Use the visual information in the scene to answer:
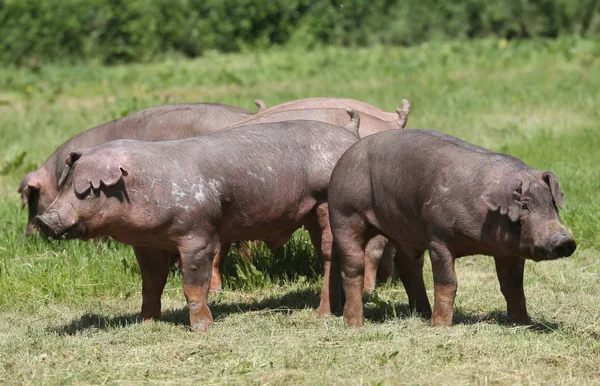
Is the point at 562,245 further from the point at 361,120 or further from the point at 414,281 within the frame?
the point at 361,120

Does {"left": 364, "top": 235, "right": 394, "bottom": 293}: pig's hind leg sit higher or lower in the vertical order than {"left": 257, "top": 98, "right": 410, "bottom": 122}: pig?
lower

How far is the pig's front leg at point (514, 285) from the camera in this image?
23.0 ft

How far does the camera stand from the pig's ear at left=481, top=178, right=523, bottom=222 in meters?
6.42

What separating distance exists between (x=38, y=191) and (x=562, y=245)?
631 cm

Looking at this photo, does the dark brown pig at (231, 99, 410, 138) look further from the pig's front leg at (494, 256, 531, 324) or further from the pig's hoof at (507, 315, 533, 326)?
the pig's hoof at (507, 315, 533, 326)

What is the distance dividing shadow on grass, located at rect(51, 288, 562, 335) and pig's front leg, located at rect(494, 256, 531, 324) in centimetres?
8

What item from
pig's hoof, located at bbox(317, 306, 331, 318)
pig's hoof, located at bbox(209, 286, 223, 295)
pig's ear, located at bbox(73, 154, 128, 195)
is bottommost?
pig's hoof, located at bbox(209, 286, 223, 295)

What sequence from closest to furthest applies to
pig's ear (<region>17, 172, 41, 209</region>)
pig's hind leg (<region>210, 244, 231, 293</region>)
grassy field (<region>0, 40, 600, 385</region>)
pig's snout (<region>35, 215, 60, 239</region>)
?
grassy field (<region>0, 40, 600, 385</region>) → pig's snout (<region>35, 215, 60, 239</region>) → pig's hind leg (<region>210, 244, 231, 293</region>) → pig's ear (<region>17, 172, 41, 209</region>)

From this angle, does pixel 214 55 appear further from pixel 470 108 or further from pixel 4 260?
pixel 4 260

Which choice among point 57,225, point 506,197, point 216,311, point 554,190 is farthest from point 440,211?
point 57,225

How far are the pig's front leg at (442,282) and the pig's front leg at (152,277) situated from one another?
80.0 inches

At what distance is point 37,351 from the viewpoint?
6.77 meters

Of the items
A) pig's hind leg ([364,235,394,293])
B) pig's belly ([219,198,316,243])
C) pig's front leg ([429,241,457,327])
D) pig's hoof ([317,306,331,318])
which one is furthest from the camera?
pig's hind leg ([364,235,394,293])

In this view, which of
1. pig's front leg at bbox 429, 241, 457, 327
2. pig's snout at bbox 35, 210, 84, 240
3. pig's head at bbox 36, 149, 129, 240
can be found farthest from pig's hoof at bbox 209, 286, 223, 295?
pig's front leg at bbox 429, 241, 457, 327
